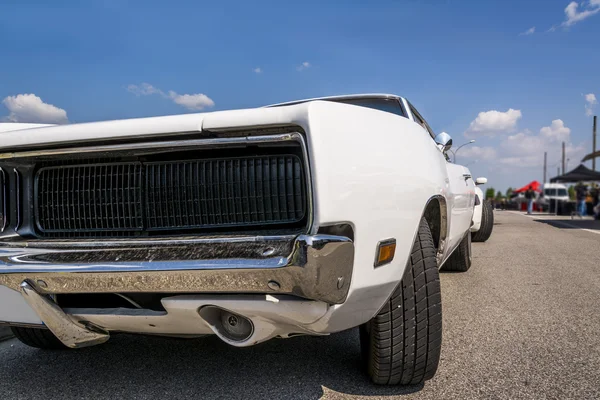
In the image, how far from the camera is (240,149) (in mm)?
1745

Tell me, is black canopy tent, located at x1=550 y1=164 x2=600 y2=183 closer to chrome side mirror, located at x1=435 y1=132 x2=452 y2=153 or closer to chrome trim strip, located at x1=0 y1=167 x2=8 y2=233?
chrome side mirror, located at x1=435 y1=132 x2=452 y2=153

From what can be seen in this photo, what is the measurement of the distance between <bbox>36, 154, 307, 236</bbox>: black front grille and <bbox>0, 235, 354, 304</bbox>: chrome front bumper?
0.19 meters

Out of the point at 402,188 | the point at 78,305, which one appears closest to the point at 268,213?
the point at 402,188

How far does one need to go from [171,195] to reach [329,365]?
1.12 m

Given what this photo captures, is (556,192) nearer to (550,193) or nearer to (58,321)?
(550,193)

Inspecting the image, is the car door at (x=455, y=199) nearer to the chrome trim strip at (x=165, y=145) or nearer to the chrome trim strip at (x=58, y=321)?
the chrome trim strip at (x=165, y=145)

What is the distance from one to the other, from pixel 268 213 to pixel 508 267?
3.96 meters

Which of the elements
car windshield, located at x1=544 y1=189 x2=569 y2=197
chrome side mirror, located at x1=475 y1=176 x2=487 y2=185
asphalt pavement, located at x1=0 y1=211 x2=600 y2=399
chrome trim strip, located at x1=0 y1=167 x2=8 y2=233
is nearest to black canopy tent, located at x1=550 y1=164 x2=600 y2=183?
car windshield, located at x1=544 y1=189 x2=569 y2=197

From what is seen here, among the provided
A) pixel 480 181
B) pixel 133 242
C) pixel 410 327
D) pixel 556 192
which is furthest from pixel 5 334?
pixel 556 192

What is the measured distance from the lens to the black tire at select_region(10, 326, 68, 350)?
97.5 inches

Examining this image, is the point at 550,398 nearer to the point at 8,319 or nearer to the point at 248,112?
the point at 248,112

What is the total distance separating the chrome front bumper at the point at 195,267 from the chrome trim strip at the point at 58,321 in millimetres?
22

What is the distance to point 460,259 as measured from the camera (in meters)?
4.37

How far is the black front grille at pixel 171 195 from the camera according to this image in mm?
1709
